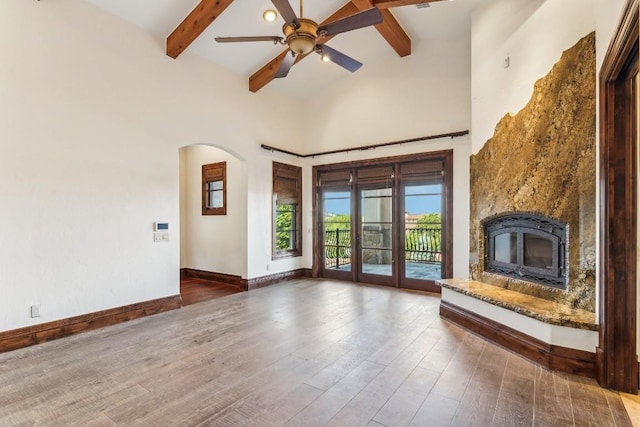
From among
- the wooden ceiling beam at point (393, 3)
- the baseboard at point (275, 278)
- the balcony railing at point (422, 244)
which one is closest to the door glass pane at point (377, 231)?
the balcony railing at point (422, 244)

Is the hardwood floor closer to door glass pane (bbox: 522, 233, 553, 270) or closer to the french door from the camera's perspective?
door glass pane (bbox: 522, 233, 553, 270)

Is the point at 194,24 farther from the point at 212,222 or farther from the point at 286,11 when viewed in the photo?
the point at 212,222

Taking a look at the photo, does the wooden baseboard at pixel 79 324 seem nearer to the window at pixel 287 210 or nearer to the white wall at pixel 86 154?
the white wall at pixel 86 154

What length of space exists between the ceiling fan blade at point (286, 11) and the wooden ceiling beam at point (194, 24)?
144cm

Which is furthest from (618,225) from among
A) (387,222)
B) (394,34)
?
(394,34)

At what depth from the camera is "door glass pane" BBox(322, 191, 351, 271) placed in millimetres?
6680

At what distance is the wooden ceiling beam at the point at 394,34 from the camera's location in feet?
16.1

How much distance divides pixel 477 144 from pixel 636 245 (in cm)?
247

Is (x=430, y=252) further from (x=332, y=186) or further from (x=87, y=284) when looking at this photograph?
(x=87, y=284)

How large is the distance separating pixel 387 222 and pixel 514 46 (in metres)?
3.35

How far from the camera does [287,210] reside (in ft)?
22.5

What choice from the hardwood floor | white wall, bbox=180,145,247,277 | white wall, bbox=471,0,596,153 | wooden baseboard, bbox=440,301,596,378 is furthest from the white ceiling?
wooden baseboard, bbox=440,301,596,378

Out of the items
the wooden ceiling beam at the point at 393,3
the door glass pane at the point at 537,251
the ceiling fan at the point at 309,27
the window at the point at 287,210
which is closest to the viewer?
the ceiling fan at the point at 309,27

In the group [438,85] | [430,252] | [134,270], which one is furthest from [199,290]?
[438,85]
